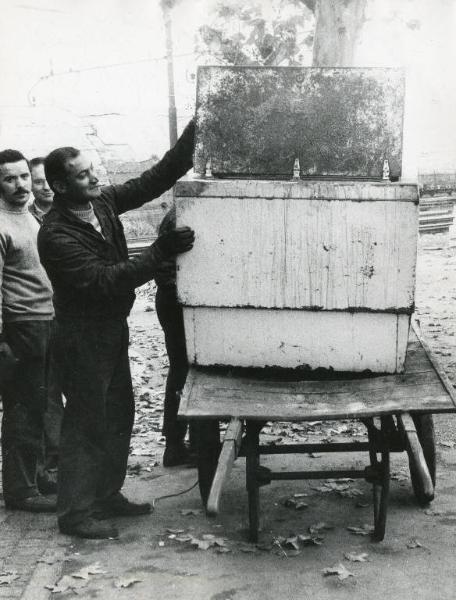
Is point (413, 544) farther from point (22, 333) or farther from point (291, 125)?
point (22, 333)

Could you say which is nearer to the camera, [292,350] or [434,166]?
[292,350]

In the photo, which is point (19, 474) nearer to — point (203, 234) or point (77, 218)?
point (77, 218)

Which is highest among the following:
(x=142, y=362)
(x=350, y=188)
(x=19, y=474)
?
(x=350, y=188)

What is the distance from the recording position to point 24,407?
4.98 m

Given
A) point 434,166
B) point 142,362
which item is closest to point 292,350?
point 142,362

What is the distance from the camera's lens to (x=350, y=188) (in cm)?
372

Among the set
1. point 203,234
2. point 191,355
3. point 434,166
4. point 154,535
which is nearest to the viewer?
point 203,234

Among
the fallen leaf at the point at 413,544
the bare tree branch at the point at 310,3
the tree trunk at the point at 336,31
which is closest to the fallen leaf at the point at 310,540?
the fallen leaf at the point at 413,544

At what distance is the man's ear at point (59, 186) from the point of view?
167 inches

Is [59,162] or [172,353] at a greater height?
[59,162]

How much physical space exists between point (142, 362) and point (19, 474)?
4162 mm

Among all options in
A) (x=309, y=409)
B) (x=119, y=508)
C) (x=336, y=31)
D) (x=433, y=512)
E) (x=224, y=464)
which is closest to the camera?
(x=224, y=464)

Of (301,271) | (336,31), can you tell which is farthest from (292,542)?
(336,31)

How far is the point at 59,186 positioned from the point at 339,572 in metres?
2.49
